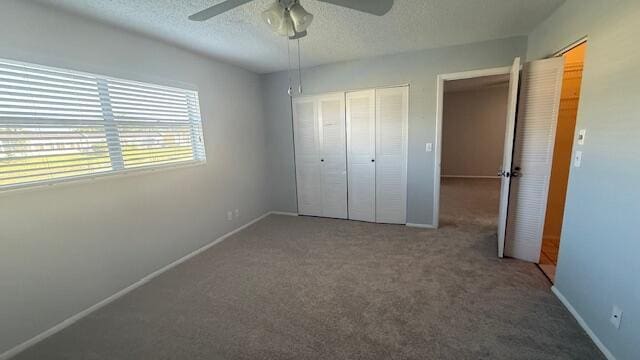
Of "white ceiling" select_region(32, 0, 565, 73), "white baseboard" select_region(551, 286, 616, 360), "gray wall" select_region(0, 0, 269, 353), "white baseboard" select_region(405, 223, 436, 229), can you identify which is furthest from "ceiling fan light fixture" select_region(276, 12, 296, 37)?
"white baseboard" select_region(405, 223, 436, 229)

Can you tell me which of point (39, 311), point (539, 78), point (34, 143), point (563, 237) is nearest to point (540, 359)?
point (563, 237)

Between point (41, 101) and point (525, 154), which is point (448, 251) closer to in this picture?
point (525, 154)

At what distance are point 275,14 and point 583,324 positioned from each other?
286 centimetres

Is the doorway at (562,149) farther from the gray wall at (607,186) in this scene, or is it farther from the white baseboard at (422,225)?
the white baseboard at (422,225)

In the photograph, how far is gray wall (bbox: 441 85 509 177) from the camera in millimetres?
6480

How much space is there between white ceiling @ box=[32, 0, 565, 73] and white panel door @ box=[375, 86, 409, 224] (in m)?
0.61

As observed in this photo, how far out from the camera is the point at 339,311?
196 centimetres

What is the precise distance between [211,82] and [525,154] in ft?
11.7

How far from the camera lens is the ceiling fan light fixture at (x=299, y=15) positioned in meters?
1.50

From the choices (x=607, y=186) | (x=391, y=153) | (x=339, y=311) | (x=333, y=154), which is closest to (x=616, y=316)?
(x=607, y=186)

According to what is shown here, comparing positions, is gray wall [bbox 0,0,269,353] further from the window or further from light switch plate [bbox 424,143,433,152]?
light switch plate [bbox 424,143,433,152]

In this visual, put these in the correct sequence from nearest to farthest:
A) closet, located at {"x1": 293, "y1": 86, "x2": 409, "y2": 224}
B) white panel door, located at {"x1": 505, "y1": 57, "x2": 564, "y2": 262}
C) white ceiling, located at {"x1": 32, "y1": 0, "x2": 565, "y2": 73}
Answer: white ceiling, located at {"x1": 32, "y1": 0, "x2": 565, "y2": 73}
white panel door, located at {"x1": 505, "y1": 57, "x2": 564, "y2": 262}
closet, located at {"x1": 293, "y1": 86, "x2": 409, "y2": 224}

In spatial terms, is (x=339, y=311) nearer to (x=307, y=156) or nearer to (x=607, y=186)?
(x=607, y=186)

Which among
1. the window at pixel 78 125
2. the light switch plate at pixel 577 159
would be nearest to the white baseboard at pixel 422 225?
the light switch plate at pixel 577 159
